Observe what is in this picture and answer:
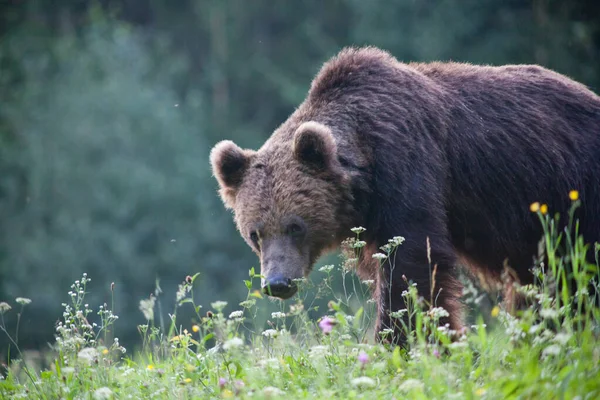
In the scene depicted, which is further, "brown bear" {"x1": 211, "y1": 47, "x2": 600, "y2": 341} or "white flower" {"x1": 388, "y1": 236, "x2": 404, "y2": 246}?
"brown bear" {"x1": 211, "y1": 47, "x2": 600, "y2": 341}

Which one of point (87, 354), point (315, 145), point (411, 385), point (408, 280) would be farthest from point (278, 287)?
point (411, 385)

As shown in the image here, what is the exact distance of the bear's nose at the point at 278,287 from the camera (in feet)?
19.5

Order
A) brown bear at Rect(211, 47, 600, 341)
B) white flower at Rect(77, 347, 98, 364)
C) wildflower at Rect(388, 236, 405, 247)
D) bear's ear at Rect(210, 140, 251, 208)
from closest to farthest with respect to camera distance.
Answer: white flower at Rect(77, 347, 98, 364)
wildflower at Rect(388, 236, 405, 247)
brown bear at Rect(211, 47, 600, 341)
bear's ear at Rect(210, 140, 251, 208)

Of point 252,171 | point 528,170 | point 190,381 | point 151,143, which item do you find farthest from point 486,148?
point 151,143

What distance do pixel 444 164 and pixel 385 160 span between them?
0.52m

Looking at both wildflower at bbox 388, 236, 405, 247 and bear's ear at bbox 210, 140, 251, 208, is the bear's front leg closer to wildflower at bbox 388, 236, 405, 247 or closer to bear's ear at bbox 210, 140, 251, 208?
wildflower at bbox 388, 236, 405, 247

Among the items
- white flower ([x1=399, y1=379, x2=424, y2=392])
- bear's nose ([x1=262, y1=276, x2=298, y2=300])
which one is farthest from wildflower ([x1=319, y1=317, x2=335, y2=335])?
bear's nose ([x1=262, y1=276, x2=298, y2=300])

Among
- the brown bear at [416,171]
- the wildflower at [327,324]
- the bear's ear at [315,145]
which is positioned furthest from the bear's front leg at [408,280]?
the wildflower at [327,324]

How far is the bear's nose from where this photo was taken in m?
5.95

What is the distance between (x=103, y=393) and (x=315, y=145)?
2.47 meters

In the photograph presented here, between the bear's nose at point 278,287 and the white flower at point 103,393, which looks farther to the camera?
the bear's nose at point 278,287

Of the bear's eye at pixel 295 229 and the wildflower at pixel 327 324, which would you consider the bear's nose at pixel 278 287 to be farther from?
the wildflower at pixel 327 324

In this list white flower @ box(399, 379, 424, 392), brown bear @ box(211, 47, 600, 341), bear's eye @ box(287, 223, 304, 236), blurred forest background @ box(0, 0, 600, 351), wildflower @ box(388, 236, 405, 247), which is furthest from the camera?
blurred forest background @ box(0, 0, 600, 351)

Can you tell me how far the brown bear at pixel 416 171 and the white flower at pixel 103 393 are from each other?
170cm
